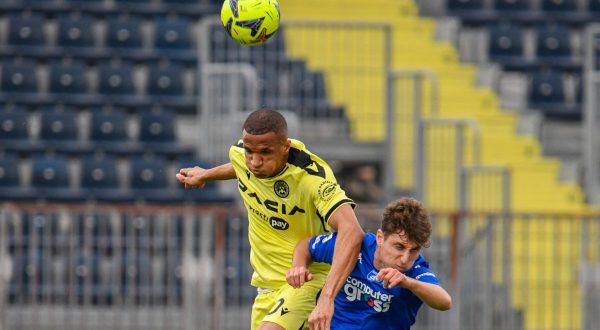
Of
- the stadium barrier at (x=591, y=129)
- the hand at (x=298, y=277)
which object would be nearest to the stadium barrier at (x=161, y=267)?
the stadium barrier at (x=591, y=129)

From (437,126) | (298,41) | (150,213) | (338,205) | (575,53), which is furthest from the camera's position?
(575,53)

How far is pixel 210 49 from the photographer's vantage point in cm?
1578

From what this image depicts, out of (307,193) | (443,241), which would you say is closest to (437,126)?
(443,241)

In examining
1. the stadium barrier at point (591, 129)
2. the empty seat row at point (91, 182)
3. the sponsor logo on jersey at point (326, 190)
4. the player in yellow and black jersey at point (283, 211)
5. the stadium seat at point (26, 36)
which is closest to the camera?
the player in yellow and black jersey at point (283, 211)

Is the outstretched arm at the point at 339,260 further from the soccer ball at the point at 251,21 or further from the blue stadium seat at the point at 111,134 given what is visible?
the blue stadium seat at the point at 111,134

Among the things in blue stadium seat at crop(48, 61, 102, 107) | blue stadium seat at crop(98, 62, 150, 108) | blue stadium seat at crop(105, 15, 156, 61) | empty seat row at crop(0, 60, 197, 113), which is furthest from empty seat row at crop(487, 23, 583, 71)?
blue stadium seat at crop(48, 61, 102, 107)

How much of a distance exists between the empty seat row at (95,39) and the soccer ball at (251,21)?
10.1 meters

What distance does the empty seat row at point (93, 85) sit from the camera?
1797 cm

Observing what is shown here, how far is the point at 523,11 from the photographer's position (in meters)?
Result: 20.9

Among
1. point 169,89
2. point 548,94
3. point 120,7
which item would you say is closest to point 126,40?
point 120,7

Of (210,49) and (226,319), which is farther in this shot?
(210,49)

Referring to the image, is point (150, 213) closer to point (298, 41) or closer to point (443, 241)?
point (443, 241)

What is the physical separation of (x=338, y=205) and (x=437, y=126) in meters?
8.04

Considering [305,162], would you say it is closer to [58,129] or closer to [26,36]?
[58,129]
